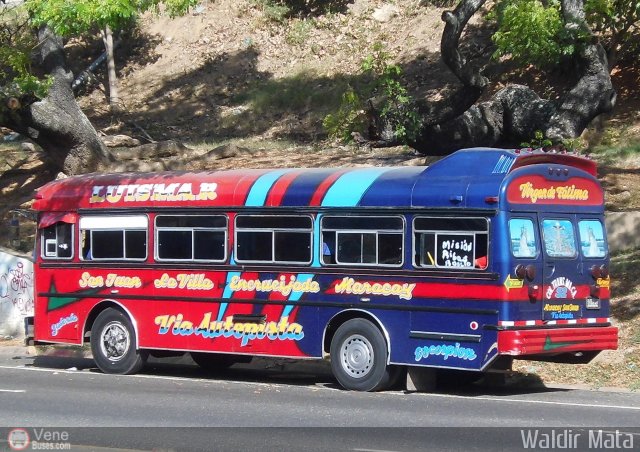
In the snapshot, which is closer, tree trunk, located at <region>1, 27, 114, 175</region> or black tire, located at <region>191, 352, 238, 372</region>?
black tire, located at <region>191, 352, 238, 372</region>

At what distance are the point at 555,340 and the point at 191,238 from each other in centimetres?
534

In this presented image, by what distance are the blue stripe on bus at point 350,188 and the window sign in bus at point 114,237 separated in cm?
313

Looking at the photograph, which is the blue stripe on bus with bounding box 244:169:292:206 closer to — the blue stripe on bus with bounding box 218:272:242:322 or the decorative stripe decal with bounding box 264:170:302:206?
the decorative stripe decal with bounding box 264:170:302:206

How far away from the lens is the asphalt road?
9.85m

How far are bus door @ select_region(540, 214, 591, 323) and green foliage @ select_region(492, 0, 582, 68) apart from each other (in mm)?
10725

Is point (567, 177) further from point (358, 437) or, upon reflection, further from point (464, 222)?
point (358, 437)

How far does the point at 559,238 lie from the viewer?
527 inches

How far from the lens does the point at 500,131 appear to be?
26.0 m

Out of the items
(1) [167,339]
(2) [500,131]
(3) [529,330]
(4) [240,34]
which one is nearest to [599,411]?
(3) [529,330]

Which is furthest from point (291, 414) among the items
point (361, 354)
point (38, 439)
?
point (38, 439)

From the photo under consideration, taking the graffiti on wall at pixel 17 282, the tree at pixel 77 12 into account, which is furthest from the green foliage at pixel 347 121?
the graffiti on wall at pixel 17 282

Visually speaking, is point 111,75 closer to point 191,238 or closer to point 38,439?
point 191,238

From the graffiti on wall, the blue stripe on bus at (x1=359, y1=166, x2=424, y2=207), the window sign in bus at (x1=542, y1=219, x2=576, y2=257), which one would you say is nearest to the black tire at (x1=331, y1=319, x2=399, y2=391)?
the blue stripe on bus at (x1=359, y1=166, x2=424, y2=207)

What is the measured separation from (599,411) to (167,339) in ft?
20.9
